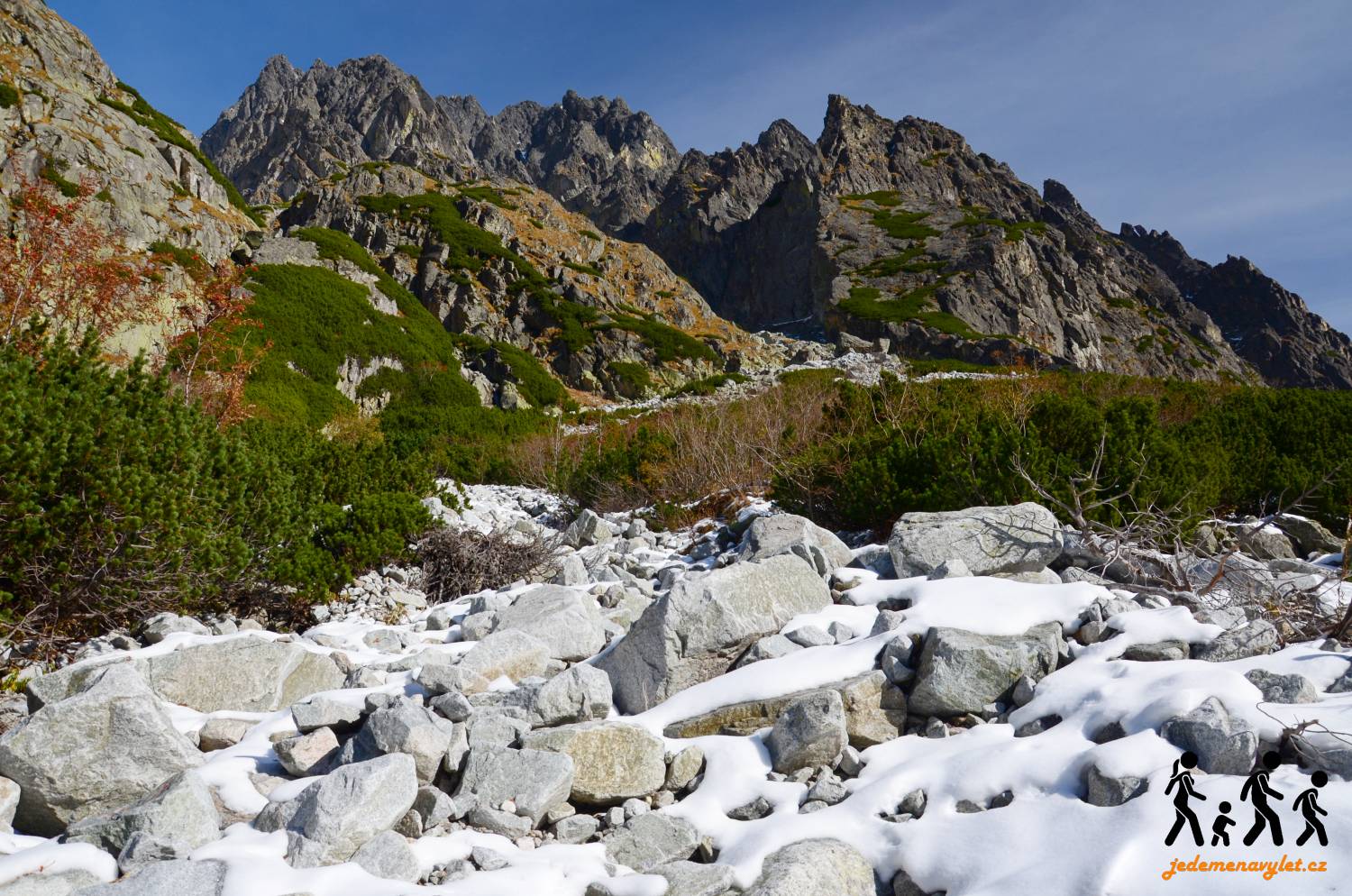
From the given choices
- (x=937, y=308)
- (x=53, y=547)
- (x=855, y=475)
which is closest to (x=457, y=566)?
(x=53, y=547)

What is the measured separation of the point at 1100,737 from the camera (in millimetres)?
2367

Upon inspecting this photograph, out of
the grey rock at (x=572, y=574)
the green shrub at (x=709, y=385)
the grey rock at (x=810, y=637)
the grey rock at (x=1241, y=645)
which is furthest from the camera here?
A: the green shrub at (x=709, y=385)

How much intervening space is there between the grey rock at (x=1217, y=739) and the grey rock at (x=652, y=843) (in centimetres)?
154

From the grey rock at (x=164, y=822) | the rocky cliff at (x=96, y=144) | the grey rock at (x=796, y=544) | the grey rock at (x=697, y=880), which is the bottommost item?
the grey rock at (x=697, y=880)

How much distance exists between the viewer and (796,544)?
4309 millimetres

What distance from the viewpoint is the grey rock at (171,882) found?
1.88 metres

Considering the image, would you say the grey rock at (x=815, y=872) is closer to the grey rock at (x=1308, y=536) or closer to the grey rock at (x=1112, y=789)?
the grey rock at (x=1112, y=789)

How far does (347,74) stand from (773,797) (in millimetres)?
135683

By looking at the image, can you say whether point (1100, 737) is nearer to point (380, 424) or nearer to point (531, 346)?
point (380, 424)

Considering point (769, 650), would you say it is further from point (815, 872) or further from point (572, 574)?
point (572, 574)

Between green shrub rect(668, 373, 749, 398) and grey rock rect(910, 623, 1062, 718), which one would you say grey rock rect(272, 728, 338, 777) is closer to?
grey rock rect(910, 623, 1062, 718)

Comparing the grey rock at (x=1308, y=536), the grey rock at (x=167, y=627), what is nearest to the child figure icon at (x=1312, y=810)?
the grey rock at (x=167, y=627)

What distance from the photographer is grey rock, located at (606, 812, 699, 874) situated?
88.3 inches

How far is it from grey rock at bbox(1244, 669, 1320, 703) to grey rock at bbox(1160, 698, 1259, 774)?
0.28 m
